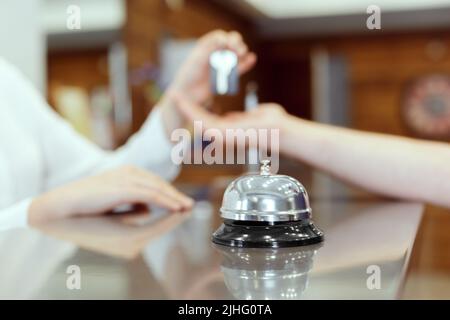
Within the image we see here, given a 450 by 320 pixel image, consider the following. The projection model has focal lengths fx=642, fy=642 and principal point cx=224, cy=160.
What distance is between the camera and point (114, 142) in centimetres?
446

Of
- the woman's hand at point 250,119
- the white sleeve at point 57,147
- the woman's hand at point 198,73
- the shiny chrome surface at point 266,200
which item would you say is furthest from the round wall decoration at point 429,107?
the shiny chrome surface at point 266,200

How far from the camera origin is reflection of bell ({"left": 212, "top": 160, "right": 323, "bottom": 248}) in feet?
1.89

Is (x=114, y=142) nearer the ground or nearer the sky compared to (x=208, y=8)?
nearer the ground

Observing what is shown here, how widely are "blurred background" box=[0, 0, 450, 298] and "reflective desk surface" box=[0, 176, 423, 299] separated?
3.08m

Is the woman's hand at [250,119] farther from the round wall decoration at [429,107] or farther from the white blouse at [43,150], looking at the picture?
the round wall decoration at [429,107]

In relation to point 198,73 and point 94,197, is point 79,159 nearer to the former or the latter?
point 198,73

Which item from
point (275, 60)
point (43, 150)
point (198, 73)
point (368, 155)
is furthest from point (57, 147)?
point (275, 60)

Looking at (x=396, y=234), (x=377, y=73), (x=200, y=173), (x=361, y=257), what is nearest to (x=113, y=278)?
(x=361, y=257)

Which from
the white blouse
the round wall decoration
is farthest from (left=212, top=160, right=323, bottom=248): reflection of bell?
the round wall decoration

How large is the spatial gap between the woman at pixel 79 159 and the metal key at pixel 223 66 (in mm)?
17

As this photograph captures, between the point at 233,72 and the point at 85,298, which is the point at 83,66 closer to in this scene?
the point at 233,72

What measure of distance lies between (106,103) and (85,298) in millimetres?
4203

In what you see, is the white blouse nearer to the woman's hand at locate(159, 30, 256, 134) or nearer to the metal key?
the woman's hand at locate(159, 30, 256, 134)

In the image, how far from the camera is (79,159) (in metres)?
1.58
